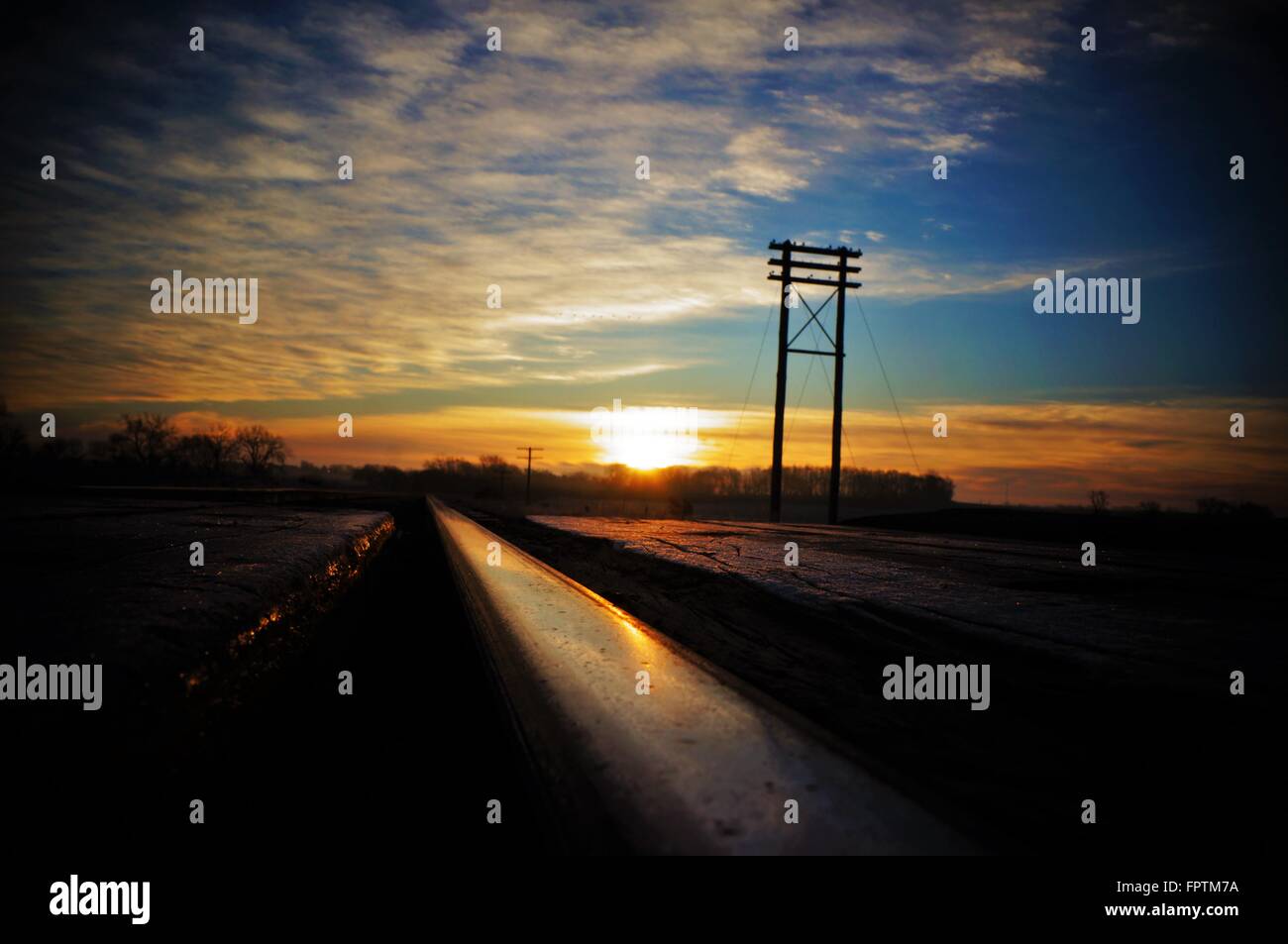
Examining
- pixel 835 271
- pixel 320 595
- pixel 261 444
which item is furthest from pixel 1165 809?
pixel 261 444

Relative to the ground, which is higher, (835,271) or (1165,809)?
(835,271)

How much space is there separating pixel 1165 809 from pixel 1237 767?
0.98 ft

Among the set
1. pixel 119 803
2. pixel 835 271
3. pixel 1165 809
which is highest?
pixel 835 271

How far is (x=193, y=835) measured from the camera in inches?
37.9

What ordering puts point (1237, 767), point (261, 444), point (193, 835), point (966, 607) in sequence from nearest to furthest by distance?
point (193, 835) < point (1237, 767) < point (966, 607) < point (261, 444)
